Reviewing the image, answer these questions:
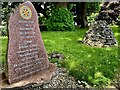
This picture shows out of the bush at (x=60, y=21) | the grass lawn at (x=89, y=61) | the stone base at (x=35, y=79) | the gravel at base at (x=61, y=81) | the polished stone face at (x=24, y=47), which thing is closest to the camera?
the stone base at (x=35, y=79)

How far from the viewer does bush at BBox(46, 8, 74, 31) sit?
12545 millimetres

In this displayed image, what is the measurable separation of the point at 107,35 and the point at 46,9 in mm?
8832

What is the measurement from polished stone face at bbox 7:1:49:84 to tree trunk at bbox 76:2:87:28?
10254 mm

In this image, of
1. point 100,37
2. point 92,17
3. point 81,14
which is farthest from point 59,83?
point 92,17

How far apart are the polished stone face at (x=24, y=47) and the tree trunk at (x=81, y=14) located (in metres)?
10.3

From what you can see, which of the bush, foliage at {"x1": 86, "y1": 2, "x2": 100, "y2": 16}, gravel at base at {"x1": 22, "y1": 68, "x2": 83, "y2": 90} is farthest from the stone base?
foliage at {"x1": 86, "y1": 2, "x2": 100, "y2": 16}

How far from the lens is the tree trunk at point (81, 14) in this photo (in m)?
15.4

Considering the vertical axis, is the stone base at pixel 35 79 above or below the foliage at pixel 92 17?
below

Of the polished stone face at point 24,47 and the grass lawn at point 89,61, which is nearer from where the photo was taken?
the polished stone face at point 24,47

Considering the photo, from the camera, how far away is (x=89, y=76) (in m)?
5.31

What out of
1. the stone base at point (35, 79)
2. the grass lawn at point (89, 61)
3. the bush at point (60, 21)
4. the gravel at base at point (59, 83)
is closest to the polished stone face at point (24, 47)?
the stone base at point (35, 79)

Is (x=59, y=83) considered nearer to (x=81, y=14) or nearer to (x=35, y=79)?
(x=35, y=79)

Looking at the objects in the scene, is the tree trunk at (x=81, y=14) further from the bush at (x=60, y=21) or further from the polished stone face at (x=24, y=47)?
the polished stone face at (x=24, y=47)

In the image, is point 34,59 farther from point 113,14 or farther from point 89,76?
point 113,14
